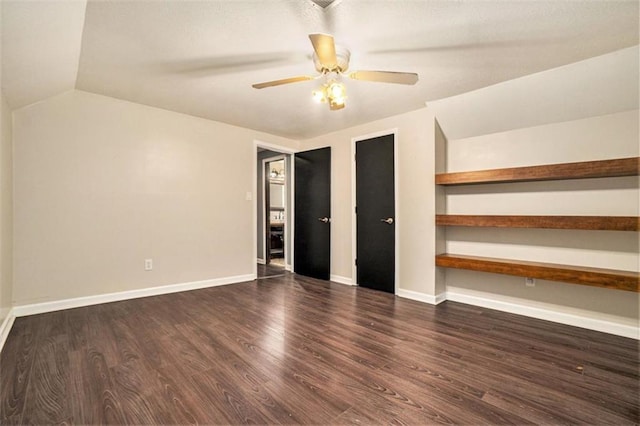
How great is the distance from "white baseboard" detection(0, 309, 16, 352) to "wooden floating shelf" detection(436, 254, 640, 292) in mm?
3913

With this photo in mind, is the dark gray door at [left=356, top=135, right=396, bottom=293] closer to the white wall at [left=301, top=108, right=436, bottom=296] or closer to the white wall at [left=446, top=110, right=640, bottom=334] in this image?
the white wall at [left=301, top=108, right=436, bottom=296]

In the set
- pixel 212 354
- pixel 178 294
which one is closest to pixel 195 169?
pixel 178 294

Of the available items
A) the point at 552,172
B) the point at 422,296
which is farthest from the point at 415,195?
the point at 552,172

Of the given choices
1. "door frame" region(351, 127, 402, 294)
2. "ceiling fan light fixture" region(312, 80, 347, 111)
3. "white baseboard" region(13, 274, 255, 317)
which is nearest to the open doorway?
"white baseboard" region(13, 274, 255, 317)

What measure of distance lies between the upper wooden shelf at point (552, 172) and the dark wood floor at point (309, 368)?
4.51ft

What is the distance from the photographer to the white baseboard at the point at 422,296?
3332mm

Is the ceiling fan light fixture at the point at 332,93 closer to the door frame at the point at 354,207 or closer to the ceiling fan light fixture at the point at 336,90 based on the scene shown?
the ceiling fan light fixture at the point at 336,90

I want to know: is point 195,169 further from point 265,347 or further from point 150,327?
point 265,347

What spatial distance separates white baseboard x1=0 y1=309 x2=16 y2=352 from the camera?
218 centimetres

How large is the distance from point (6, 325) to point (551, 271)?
4.65 metres

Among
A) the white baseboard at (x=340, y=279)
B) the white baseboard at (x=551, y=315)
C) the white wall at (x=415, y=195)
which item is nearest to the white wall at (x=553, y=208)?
the white baseboard at (x=551, y=315)

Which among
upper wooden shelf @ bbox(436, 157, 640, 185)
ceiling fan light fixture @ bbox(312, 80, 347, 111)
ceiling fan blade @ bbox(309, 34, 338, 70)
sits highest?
ceiling fan blade @ bbox(309, 34, 338, 70)

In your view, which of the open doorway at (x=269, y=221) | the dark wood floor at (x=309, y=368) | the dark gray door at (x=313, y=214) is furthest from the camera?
the open doorway at (x=269, y=221)

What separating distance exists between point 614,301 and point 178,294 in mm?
4436
